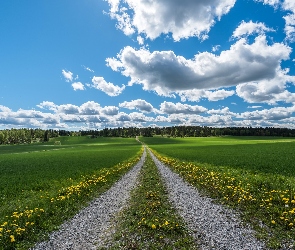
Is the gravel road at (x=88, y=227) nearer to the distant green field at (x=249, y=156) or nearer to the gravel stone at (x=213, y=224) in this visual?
Answer: the gravel stone at (x=213, y=224)

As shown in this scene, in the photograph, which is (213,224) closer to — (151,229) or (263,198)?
(151,229)

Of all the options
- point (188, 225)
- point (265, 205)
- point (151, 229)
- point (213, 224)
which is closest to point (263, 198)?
point (265, 205)

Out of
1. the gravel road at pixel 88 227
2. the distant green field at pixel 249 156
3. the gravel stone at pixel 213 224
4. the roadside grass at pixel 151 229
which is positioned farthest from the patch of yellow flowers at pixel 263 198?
the distant green field at pixel 249 156

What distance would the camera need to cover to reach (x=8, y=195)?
1736 centimetres

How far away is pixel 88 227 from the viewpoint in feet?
34.8

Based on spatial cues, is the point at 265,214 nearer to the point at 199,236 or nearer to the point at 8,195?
the point at 199,236

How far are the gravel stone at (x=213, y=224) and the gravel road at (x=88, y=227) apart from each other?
3818 mm

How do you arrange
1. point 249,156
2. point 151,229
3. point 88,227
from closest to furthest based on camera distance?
point 151,229, point 88,227, point 249,156

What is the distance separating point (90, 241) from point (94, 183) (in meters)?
11.6

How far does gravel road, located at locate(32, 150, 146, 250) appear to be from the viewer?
28.9ft

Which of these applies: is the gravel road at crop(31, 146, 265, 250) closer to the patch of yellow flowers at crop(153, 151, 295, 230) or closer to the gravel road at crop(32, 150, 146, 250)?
the gravel road at crop(32, 150, 146, 250)

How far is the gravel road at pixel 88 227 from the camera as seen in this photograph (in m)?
8.80

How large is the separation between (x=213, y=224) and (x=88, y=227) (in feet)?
19.3

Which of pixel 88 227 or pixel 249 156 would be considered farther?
pixel 249 156
